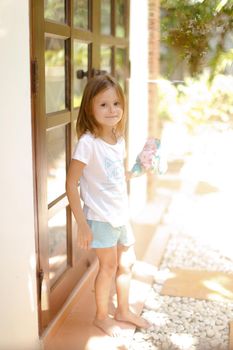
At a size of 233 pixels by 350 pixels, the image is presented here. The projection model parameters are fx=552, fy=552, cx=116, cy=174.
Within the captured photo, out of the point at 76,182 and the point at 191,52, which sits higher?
the point at 191,52

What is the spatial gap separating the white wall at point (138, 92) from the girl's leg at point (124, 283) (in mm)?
1669

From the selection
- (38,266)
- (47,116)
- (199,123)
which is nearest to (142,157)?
(47,116)

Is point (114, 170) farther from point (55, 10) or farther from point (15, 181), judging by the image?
point (55, 10)

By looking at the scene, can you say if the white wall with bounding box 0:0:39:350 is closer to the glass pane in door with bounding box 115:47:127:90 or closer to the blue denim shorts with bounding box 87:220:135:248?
the blue denim shorts with bounding box 87:220:135:248

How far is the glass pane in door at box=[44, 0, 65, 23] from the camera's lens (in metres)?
2.34

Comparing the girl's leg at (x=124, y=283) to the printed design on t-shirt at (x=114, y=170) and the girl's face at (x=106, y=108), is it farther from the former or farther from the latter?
the girl's face at (x=106, y=108)

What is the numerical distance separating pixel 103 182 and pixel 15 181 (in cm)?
48

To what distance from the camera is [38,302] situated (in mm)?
2186

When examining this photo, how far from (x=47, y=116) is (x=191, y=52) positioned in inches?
28.2

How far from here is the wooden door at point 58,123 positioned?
2.10 m

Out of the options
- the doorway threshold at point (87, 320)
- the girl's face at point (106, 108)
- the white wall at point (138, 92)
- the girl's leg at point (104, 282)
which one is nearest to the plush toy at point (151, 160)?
the girl's face at point (106, 108)

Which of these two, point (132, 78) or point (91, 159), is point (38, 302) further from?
point (132, 78)

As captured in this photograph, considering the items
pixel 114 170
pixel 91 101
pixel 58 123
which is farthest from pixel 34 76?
pixel 114 170

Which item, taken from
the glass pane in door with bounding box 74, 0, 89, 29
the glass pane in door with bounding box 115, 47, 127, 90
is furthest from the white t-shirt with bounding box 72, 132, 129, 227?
the glass pane in door with bounding box 115, 47, 127, 90
